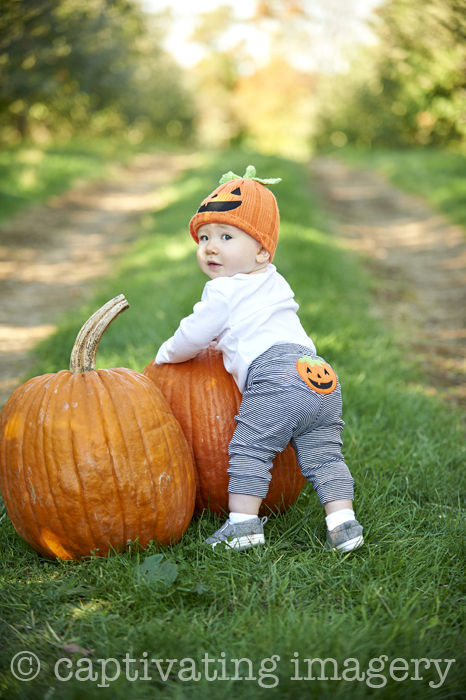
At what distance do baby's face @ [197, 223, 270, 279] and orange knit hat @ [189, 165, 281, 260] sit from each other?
0.03 meters

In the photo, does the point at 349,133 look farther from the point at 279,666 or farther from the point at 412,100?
the point at 279,666

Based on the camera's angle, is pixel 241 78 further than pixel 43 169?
Yes

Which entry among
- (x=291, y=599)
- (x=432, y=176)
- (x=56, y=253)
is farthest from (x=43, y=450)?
(x=432, y=176)

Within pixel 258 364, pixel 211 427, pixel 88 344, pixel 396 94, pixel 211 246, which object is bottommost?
pixel 396 94

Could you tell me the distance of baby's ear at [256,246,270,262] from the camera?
2492mm

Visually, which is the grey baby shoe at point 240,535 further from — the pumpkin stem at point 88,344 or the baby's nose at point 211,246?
the baby's nose at point 211,246

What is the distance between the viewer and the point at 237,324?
239 cm

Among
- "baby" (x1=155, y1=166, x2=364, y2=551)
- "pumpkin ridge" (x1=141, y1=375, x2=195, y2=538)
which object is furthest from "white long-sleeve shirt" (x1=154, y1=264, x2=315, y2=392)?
"pumpkin ridge" (x1=141, y1=375, x2=195, y2=538)

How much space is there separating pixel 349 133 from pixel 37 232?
22.0 meters

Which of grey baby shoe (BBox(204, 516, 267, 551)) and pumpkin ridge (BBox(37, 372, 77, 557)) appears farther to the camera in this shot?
grey baby shoe (BBox(204, 516, 267, 551))

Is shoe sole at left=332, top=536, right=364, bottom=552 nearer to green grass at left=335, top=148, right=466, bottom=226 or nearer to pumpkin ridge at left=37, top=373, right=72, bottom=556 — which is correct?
pumpkin ridge at left=37, top=373, right=72, bottom=556

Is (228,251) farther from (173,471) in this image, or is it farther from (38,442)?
(38,442)

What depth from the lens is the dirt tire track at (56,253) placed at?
5563 millimetres

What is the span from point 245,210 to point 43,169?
12.3m
